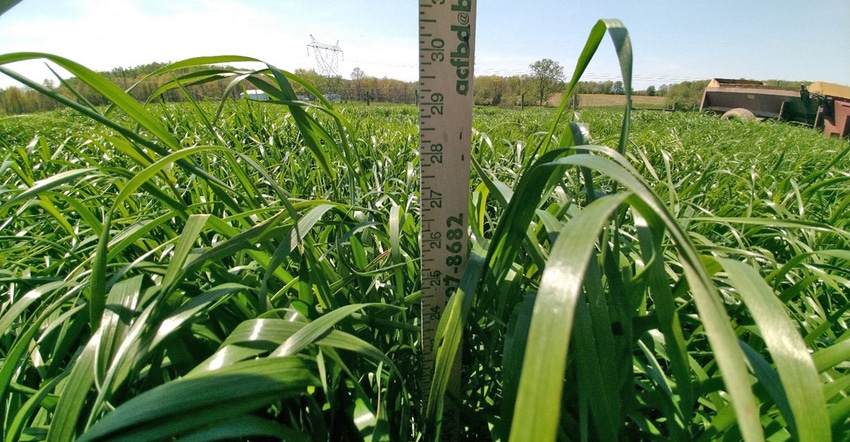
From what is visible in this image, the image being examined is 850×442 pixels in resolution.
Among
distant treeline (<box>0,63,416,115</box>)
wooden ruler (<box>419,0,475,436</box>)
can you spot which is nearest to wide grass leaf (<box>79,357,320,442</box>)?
wooden ruler (<box>419,0,475,436</box>)

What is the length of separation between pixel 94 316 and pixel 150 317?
8 centimetres

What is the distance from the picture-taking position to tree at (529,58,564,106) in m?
42.3

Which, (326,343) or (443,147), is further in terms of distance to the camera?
(443,147)

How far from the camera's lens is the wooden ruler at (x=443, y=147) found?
0.58 meters

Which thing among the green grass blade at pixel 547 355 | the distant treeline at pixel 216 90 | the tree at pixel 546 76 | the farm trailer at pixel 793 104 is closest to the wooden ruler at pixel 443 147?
the green grass blade at pixel 547 355

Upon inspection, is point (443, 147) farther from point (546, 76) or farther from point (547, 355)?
point (546, 76)

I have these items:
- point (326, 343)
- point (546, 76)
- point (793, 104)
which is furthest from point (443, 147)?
point (546, 76)

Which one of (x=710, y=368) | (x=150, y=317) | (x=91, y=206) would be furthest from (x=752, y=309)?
(x=91, y=206)

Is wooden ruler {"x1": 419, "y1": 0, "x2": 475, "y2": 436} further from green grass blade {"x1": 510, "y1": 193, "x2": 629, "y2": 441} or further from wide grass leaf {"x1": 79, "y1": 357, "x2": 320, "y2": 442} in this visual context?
green grass blade {"x1": 510, "y1": 193, "x2": 629, "y2": 441}

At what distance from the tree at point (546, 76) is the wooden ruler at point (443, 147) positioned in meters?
44.9

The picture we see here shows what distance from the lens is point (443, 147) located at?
0.63 meters

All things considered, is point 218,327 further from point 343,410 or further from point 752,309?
point 752,309

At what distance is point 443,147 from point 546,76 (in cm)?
4657

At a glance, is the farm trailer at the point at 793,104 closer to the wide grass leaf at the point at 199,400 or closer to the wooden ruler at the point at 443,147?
the wooden ruler at the point at 443,147
